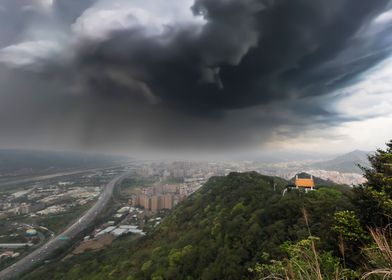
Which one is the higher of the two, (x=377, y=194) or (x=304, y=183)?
(x=377, y=194)

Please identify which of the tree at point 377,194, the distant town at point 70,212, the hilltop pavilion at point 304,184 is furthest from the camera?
the distant town at point 70,212

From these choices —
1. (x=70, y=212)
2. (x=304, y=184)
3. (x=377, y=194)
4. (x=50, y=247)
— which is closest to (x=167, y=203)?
(x=70, y=212)

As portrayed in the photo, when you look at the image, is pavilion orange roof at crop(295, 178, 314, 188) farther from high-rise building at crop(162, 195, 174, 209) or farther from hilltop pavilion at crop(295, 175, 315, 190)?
high-rise building at crop(162, 195, 174, 209)

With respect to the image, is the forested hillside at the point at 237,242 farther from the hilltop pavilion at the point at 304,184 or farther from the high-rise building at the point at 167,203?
the high-rise building at the point at 167,203

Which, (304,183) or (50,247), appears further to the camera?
(50,247)

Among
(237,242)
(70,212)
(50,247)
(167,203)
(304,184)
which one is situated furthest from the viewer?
(167,203)

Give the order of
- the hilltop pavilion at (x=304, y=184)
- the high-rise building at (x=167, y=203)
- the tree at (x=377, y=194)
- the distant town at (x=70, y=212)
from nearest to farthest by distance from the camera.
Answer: the tree at (x=377, y=194) → the hilltop pavilion at (x=304, y=184) → the distant town at (x=70, y=212) → the high-rise building at (x=167, y=203)

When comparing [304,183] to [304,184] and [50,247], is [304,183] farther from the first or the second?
[50,247]

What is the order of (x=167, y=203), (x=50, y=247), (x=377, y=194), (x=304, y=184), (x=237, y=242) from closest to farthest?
(x=377, y=194), (x=237, y=242), (x=304, y=184), (x=50, y=247), (x=167, y=203)

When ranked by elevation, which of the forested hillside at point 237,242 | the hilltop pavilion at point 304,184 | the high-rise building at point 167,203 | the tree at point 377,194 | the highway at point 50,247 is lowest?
the highway at point 50,247

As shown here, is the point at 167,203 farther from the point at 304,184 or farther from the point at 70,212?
the point at 304,184

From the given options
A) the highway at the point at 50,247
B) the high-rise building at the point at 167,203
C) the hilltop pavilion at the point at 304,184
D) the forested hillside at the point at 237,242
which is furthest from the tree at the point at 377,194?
the high-rise building at the point at 167,203

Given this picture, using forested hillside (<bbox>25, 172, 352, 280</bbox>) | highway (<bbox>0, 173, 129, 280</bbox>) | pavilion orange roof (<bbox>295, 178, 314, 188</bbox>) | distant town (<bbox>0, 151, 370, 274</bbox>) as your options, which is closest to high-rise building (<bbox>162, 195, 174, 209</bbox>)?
distant town (<bbox>0, 151, 370, 274</bbox>)

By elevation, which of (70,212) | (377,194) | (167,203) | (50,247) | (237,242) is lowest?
(50,247)
